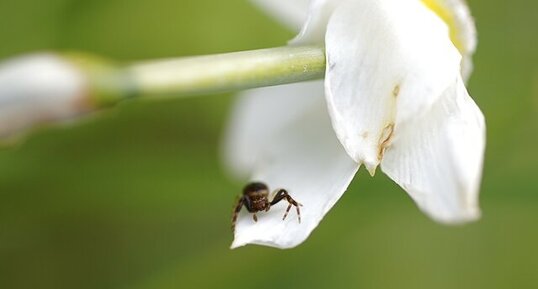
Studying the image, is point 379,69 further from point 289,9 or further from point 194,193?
point 194,193

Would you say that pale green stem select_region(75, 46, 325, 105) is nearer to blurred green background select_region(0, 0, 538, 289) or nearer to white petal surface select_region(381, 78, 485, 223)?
white petal surface select_region(381, 78, 485, 223)

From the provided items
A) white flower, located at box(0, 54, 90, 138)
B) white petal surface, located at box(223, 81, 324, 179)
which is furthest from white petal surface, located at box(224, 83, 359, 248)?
white flower, located at box(0, 54, 90, 138)

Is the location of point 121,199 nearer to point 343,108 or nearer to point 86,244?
point 86,244

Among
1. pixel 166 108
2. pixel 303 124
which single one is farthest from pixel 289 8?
pixel 166 108

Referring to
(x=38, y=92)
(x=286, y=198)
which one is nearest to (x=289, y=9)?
(x=286, y=198)

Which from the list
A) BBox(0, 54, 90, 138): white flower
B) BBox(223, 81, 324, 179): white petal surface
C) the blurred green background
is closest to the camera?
BBox(0, 54, 90, 138): white flower
